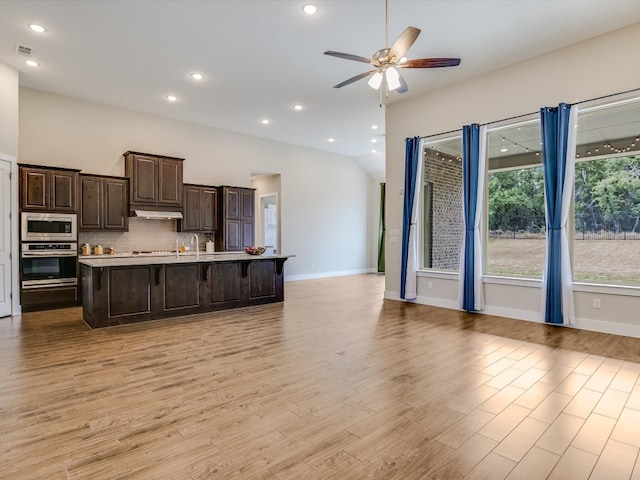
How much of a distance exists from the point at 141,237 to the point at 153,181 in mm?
1214

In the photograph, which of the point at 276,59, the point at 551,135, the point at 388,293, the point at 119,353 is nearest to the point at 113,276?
the point at 119,353

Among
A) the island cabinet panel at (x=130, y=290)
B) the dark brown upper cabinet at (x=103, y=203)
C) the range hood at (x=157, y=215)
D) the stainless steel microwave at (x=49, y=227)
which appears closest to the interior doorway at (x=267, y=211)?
the range hood at (x=157, y=215)

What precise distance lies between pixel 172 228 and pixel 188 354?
4.71 metres

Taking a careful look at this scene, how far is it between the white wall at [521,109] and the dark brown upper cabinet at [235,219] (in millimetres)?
3420

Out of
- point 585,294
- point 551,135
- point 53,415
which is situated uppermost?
point 551,135

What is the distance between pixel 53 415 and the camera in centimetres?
239

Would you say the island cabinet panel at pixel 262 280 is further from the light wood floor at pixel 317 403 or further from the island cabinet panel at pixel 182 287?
the light wood floor at pixel 317 403

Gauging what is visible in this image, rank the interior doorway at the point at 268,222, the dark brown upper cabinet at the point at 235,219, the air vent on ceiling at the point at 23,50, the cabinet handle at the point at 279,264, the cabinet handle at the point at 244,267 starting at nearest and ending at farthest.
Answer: the air vent on ceiling at the point at 23,50
the cabinet handle at the point at 244,267
the cabinet handle at the point at 279,264
the dark brown upper cabinet at the point at 235,219
the interior doorway at the point at 268,222

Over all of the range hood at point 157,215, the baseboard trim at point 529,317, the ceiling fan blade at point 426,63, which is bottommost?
the baseboard trim at point 529,317

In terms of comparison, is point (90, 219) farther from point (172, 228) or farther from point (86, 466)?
point (86, 466)

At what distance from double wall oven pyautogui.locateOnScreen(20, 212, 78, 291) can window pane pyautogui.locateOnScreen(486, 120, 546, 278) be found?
23.3 feet

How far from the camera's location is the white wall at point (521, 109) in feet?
14.4

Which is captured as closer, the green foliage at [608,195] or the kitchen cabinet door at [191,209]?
the green foliage at [608,195]

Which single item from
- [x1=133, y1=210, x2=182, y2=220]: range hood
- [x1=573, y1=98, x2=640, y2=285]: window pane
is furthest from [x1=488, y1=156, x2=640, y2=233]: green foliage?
[x1=133, y1=210, x2=182, y2=220]: range hood
